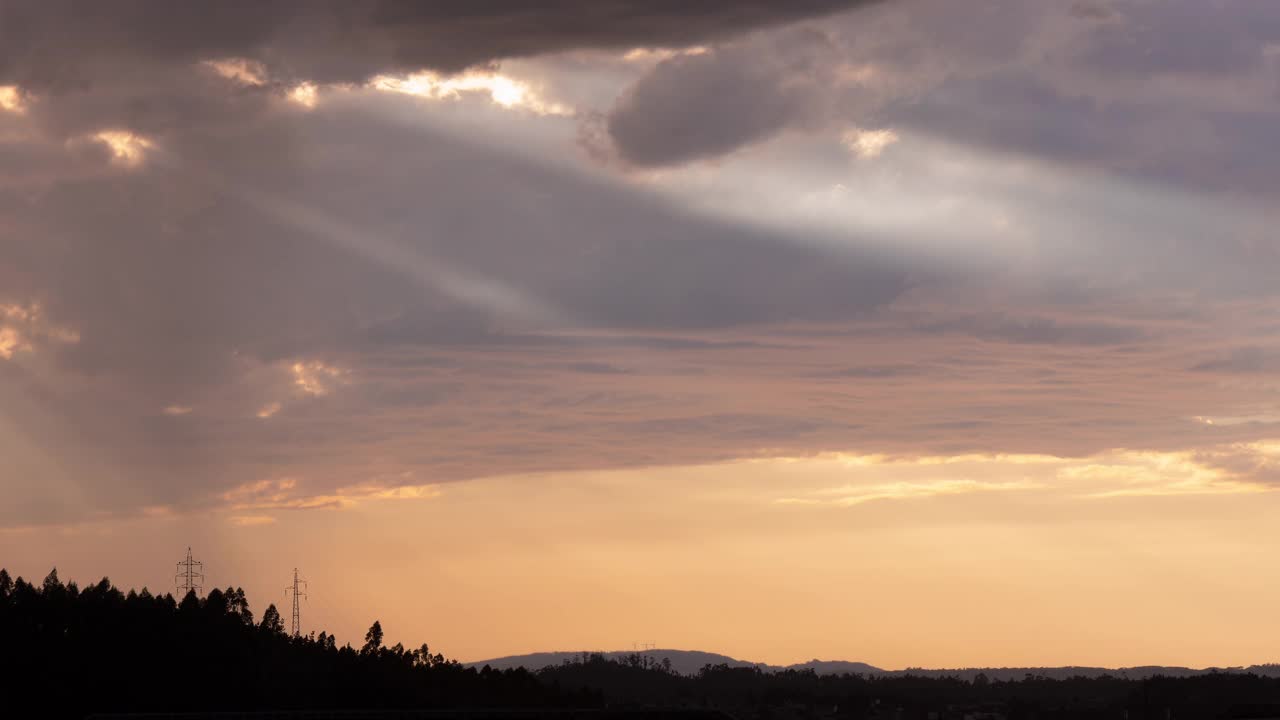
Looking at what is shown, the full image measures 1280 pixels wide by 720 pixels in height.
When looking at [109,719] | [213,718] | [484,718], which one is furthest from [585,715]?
[109,719]

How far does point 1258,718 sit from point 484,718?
96273 millimetres

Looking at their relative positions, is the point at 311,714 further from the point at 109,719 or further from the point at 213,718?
the point at 109,719

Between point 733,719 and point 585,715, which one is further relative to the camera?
point 585,715

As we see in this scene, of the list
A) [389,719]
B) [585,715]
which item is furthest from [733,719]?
[389,719]

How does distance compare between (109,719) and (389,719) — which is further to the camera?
(389,719)

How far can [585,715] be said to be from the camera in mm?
193500

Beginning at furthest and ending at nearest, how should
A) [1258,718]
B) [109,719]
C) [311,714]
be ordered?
[1258,718] < [311,714] < [109,719]

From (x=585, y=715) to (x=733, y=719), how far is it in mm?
26756

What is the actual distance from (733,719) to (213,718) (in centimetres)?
5847

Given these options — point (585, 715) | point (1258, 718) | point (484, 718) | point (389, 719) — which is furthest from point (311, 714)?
point (1258, 718)

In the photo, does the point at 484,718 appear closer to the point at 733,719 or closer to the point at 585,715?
the point at 585,715

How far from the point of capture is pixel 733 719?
569 ft

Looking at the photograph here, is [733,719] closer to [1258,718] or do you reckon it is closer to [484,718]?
[484,718]

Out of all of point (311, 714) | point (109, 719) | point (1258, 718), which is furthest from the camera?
point (1258, 718)
